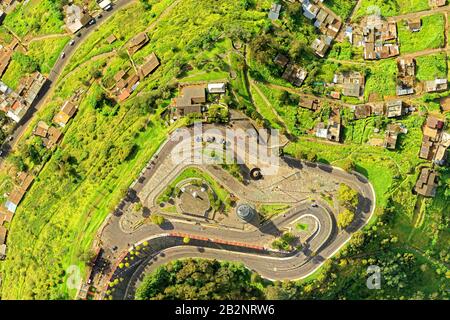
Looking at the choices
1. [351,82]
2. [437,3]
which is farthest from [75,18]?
[437,3]

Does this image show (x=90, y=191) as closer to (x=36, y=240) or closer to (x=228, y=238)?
(x=36, y=240)

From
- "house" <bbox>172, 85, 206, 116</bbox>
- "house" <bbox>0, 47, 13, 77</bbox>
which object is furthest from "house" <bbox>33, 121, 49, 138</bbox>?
"house" <bbox>172, 85, 206, 116</bbox>

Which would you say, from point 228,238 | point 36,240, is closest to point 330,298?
point 228,238

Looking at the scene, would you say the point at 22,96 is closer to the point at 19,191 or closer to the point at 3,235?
the point at 19,191

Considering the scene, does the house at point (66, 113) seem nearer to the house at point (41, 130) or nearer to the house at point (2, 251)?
the house at point (41, 130)

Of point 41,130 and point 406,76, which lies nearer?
point 406,76

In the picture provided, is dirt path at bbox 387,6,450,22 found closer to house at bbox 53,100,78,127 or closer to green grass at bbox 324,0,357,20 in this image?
green grass at bbox 324,0,357,20
